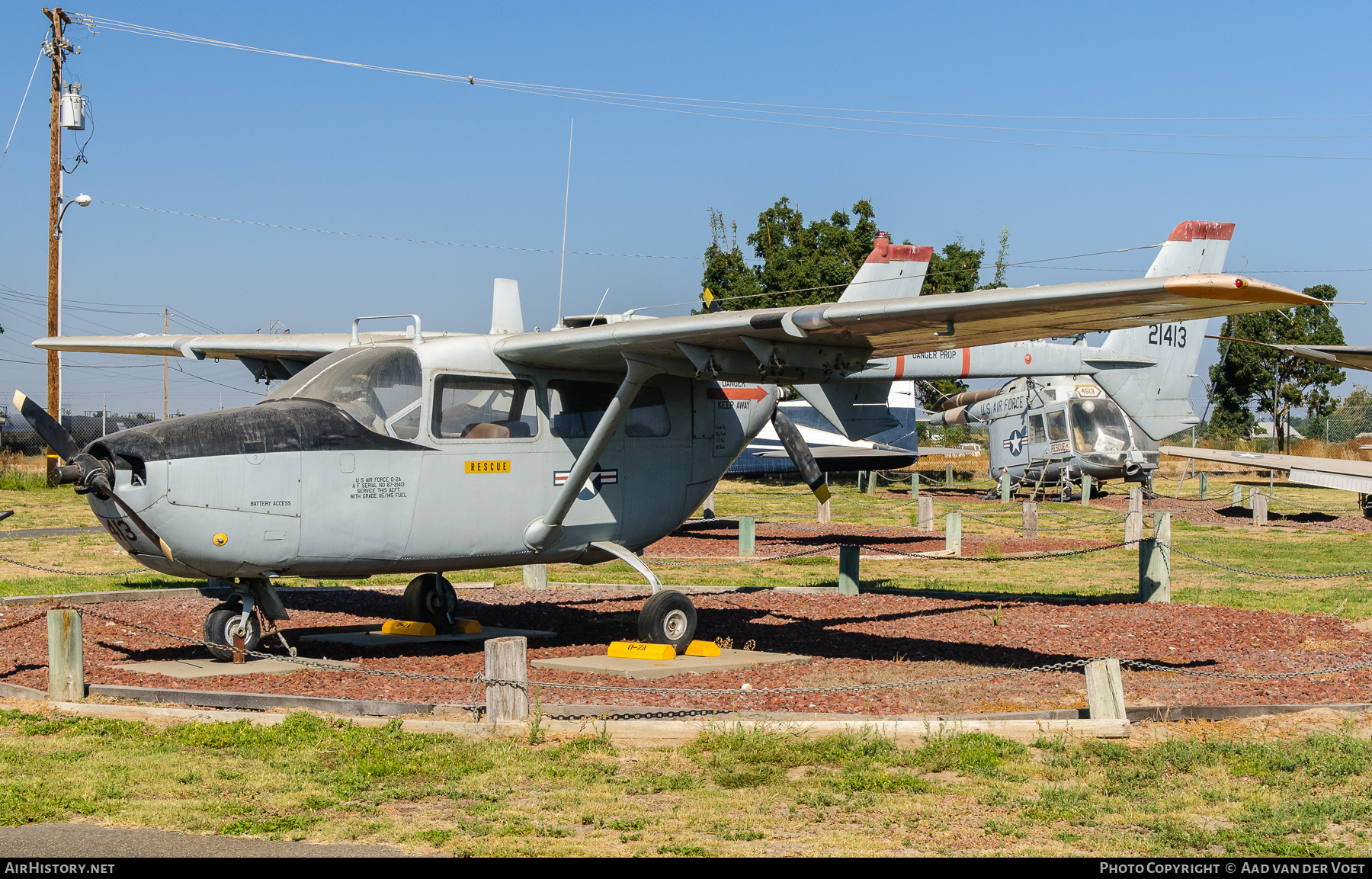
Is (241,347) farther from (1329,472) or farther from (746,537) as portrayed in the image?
(1329,472)

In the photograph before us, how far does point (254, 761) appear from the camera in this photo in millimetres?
7383

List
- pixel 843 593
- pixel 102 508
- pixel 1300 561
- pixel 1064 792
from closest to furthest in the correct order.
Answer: pixel 1064 792
pixel 102 508
pixel 843 593
pixel 1300 561

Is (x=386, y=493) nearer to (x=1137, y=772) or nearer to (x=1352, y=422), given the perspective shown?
(x=1137, y=772)

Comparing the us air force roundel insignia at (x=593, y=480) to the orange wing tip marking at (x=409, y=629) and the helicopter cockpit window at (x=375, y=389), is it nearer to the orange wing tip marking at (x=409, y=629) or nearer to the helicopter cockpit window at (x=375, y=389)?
the helicopter cockpit window at (x=375, y=389)

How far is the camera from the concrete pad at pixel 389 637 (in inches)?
495

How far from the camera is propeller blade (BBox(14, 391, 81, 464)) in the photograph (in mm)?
10000

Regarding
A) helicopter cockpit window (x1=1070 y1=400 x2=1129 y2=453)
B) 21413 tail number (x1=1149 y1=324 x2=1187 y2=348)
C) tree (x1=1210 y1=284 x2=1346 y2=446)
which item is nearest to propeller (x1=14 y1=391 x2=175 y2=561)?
21413 tail number (x1=1149 y1=324 x2=1187 y2=348)

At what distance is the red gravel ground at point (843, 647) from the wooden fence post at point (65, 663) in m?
0.85

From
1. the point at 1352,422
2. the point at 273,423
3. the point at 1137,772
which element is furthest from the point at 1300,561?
the point at 1352,422

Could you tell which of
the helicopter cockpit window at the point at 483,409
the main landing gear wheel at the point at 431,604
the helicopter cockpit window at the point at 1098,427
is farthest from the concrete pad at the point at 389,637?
the helicopter cockpit window at the point at 1098,427

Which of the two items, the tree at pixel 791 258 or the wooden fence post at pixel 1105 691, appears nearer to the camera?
the wooden fence post at pixel 1105 691

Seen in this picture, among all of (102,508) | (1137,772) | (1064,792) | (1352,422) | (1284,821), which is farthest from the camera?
(1352,422)

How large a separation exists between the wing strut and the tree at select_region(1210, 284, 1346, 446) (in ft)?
181

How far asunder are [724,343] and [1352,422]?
8801 centimetres
